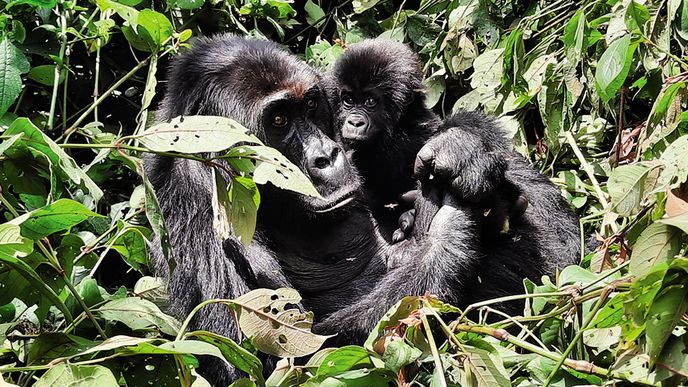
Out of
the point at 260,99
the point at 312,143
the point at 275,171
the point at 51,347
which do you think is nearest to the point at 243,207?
the point at 275,171

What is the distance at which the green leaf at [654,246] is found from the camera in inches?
62.4

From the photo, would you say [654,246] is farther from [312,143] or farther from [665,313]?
[312,143]

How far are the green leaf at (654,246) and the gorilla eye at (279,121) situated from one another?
1722 millimetres

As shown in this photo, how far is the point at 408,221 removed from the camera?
129 inches

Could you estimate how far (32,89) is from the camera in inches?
161

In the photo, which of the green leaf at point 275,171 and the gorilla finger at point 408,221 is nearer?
the green leaf at point 275,171

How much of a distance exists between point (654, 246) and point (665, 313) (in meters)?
0.15

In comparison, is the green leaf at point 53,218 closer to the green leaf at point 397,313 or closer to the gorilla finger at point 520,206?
the green leaf at point 397,313

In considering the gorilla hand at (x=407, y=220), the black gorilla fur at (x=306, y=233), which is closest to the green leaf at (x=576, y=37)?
the black gorilla fur at (x=306, y=233)

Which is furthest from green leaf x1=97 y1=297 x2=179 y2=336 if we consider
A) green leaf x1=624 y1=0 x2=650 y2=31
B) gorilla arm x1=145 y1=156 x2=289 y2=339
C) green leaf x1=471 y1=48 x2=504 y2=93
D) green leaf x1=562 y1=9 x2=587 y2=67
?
green leaf x1=471 y1=48 x2=504 y2=93

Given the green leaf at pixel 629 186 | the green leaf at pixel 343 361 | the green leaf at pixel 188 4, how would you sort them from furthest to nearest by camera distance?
the green leaf at pixel 188 4 → the green leaf at pixel 629 186 → the green leaf at pixel 343 361

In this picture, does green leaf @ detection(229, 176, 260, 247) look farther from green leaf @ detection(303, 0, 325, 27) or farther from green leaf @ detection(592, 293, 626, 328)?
green leaf @ detection(303, 0, 325, 27)

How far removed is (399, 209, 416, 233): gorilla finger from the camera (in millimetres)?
3279

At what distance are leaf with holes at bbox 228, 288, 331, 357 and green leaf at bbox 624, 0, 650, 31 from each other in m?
1.43
